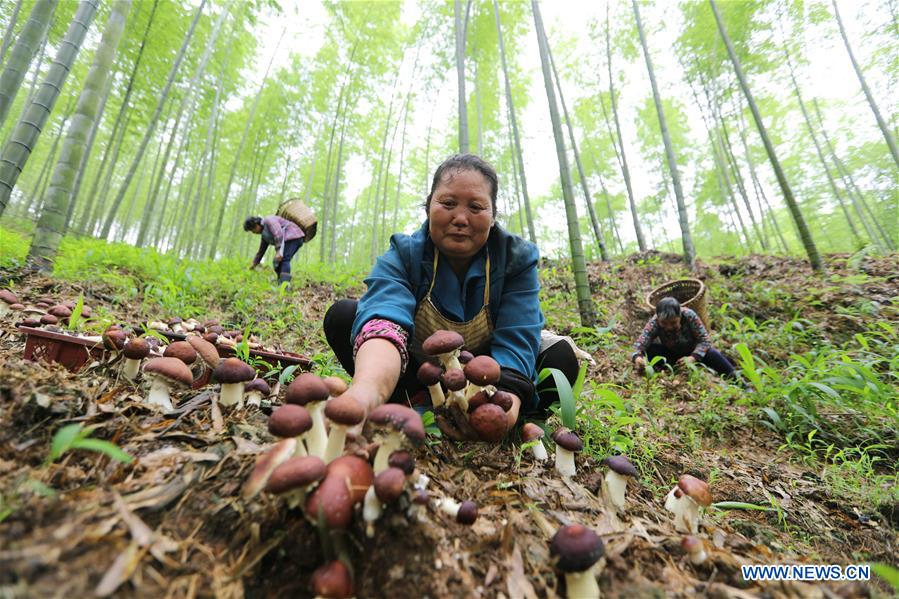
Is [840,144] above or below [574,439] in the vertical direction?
above

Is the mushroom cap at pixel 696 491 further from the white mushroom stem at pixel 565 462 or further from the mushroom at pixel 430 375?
the mushroom at pixel 430 375

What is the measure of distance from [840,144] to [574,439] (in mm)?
24293

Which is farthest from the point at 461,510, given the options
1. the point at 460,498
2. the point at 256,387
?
the point at 256,387

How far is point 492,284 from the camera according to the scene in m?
2.35

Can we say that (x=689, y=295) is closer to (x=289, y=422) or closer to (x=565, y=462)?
(x=565, y=462)

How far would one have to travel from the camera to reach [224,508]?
42.6 inches

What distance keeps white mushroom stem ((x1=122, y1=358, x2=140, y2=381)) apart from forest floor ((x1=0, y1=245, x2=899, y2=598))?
0.05m

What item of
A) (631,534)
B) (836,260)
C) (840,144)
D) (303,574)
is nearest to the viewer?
(303,574)

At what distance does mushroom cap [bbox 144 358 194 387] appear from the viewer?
5.12 ft

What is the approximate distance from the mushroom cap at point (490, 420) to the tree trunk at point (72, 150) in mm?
5948

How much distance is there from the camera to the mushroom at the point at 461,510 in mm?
1233

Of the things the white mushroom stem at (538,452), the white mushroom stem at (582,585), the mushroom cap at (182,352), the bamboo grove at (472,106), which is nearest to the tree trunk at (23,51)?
the bamboo grove at (472,106)

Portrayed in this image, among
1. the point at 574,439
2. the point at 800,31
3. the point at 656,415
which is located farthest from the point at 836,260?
the point at 800,31

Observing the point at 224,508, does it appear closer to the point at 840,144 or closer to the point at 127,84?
the point at 127,84
